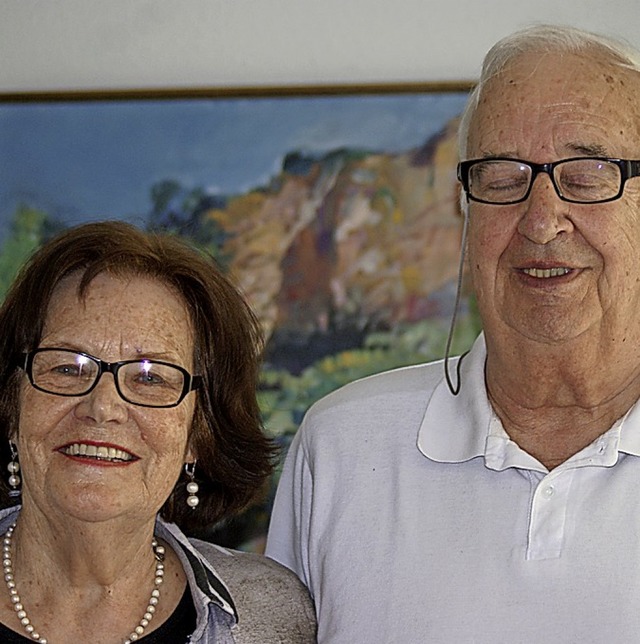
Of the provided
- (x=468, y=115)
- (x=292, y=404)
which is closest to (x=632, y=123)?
(x=468, y=115)

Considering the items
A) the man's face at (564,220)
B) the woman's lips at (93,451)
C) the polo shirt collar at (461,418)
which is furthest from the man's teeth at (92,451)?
the man's face at (564,220)

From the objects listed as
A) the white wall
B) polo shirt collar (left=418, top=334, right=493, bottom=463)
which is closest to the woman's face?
polo shirt collar (left=418, top=334, right=493, bottom=463)

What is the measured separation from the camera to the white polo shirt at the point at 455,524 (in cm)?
148

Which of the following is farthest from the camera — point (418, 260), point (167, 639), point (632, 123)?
point (418, 260)

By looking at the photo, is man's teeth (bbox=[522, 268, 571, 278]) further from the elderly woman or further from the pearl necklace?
the pearl necklace

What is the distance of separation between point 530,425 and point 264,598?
517mm

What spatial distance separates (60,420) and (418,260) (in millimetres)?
1414

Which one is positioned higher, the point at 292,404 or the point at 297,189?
the point at 297,189

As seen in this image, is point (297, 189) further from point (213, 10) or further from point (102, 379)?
point (102, 379)

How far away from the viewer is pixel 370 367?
286 centimetres

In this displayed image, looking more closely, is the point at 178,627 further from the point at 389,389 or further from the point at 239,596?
the point at 389,389

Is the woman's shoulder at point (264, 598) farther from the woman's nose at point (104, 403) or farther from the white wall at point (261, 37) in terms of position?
the white wall at point (261, 37)

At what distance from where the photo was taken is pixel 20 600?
1622 millimetres

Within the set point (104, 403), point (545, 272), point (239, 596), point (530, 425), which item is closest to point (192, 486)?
point (239, 596)
